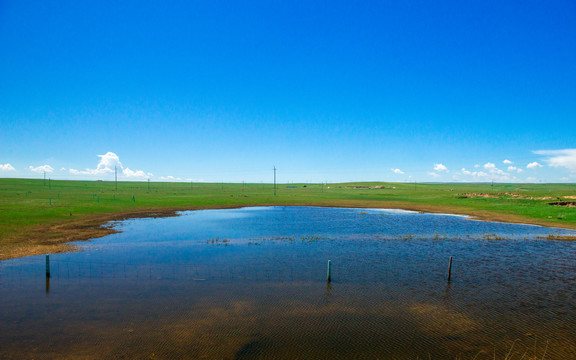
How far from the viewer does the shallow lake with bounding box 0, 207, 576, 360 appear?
14398mm

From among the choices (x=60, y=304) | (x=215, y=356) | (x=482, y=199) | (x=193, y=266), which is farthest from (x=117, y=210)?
(x=482, y=199)

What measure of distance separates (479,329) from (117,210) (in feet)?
228

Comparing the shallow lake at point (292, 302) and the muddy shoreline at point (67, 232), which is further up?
the muddy shoreline at point (67, 232)

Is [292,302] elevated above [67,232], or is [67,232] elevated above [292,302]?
[67,232]

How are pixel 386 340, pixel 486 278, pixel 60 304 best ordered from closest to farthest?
1. pixel 386 340
2. pixel 60 304
3. pixel 486 278

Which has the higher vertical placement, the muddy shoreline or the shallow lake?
the muddy shoreline

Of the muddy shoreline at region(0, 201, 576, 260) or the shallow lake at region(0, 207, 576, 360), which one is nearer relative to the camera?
the shallow lake at region(0, 207, 576, 360)

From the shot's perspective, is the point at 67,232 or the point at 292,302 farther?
the point at 67,232

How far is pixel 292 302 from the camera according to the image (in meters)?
19.4

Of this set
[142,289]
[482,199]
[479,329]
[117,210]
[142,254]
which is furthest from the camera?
[482,199]

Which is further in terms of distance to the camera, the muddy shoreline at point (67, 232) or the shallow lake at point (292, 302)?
the muddy shoreline at point (67, 232)

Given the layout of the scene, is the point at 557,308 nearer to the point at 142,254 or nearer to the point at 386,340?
the point at 386,340

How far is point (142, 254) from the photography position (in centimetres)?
3152

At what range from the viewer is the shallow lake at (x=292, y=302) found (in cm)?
1440
